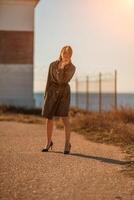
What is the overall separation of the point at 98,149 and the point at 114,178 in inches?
147

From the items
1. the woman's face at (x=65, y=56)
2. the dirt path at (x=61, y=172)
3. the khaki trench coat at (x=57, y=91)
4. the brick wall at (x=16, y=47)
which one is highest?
the brick wall at (x=16, y=47)

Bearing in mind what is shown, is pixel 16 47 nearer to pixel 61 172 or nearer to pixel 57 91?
pixel 57 91

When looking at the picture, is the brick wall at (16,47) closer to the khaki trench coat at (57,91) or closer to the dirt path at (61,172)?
the dirt path at (61,172)

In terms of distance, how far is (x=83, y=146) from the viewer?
14.1 metres

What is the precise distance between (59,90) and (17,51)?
69.3 ft

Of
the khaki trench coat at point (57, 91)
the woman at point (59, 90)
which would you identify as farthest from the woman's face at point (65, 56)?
the khaki trench coat at point (57, 91)

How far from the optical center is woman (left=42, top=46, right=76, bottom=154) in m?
12.8

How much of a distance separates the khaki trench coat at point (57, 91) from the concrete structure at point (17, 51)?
2019cm

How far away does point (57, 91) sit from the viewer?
12.8m

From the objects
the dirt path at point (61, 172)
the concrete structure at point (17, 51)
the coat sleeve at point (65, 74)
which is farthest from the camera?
the concrete structure at point (17, 51)

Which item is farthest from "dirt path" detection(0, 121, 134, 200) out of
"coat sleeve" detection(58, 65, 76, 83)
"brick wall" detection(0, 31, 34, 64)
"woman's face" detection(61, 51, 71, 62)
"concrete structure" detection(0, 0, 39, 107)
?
"brick wall" detection(0, 31, 34, 64)

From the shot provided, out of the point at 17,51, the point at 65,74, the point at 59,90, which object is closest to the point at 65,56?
the point at 65,74

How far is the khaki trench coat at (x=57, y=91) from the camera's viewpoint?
12.8 metres

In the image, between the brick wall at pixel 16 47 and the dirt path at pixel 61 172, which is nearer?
the dirt path at pixel 61 172
